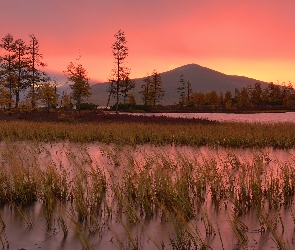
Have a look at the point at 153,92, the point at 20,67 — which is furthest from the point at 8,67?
the point at 153,92

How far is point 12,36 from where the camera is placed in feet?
147

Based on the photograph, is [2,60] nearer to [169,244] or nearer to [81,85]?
[81,85]

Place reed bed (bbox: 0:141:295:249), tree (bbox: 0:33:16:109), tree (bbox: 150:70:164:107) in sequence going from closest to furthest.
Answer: reed bed (bbox: 0:141:295:249) → tree (bbox: 0:33:16:109) → tree (bbox: 150:70:164:107)

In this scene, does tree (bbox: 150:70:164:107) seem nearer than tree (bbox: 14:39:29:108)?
No

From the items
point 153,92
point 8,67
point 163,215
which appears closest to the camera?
point 163,215

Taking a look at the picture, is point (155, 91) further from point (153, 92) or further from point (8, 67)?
point (8, 67)

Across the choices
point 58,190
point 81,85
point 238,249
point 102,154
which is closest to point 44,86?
point 81,85

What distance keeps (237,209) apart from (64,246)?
9.13 feet

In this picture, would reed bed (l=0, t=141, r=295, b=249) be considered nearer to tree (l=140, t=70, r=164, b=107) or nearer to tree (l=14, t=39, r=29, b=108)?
tree (l=14, t=39, r=29, b=108)

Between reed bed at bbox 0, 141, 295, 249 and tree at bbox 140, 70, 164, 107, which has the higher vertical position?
tree at bbox 140, 70, 164, 107

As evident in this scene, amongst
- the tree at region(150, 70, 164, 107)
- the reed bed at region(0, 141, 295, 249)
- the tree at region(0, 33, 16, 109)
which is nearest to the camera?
the reed bed at region(0, 141, 295, 249)

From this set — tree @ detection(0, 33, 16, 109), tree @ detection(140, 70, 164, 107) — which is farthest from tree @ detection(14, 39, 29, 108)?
tree @ detection(140, 70, 164, 107)

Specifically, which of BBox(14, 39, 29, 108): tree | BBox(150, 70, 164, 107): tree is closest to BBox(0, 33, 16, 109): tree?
BBox(14, 39, 29, 108): tree

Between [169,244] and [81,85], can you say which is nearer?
[169,244]
